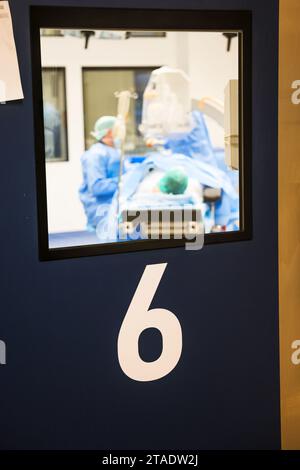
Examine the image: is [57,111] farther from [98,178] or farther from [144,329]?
[144,329]

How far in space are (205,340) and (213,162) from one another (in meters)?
1.26

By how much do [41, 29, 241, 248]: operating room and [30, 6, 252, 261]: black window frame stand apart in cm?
21

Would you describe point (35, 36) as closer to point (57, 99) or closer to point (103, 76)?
point (57, 99)

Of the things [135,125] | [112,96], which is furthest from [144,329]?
[112,96]

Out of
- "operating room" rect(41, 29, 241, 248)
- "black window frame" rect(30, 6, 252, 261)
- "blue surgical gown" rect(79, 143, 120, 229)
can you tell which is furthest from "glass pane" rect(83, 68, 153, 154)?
"black window frame" rect(30, 6, 252, 261)

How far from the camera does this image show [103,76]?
4664 mm

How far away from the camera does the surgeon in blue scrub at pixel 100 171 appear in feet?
11.9

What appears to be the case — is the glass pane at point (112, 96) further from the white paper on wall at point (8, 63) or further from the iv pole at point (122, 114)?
the white paper on wall at point (8, 63)

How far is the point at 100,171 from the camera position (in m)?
3.88

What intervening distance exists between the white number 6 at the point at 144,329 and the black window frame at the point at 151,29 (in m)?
0.13

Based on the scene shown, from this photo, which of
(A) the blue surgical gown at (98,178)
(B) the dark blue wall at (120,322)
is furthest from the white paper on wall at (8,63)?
(A) the blue surgical gown at (98,178)

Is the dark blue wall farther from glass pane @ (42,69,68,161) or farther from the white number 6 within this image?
A: glass pane @ (42,69,68,161)

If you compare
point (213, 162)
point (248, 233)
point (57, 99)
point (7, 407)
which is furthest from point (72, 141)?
point (7, 407)

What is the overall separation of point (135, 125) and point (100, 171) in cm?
70
